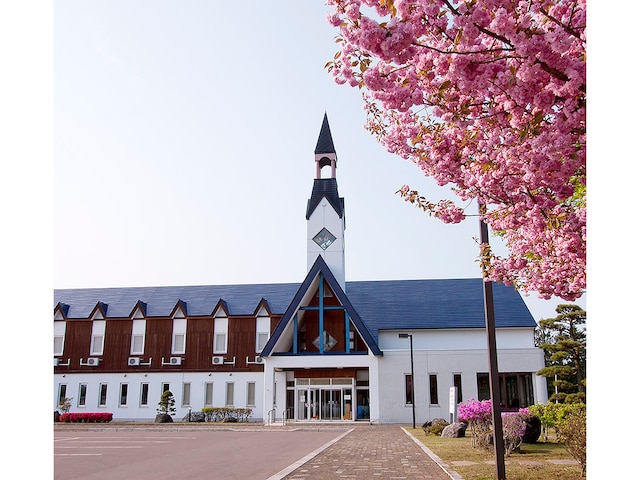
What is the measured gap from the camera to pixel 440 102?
5297 mm

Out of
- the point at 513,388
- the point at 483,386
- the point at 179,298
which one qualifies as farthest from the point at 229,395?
the point at 513,388

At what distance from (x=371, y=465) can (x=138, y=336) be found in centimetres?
3013

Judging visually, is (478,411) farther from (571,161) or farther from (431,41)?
(431,41)

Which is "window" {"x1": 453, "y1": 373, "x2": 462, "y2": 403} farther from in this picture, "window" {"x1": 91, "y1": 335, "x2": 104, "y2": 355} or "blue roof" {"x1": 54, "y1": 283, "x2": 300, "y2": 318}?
"window" {"x1": 91, "y1": 335, "x2": 104, "y2": 355}

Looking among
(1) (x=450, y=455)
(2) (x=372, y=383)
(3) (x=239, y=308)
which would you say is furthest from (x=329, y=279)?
(1) (x=450, y=455)

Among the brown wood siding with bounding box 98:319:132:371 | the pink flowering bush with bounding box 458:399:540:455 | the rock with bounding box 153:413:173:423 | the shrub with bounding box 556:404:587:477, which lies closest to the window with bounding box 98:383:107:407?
the brown wood siding with bounding box 98:319:132:371

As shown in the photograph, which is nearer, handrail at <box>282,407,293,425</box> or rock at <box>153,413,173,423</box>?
handrail at <box>282,407,293,425</box>

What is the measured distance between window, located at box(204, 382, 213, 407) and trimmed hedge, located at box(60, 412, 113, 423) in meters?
5.57

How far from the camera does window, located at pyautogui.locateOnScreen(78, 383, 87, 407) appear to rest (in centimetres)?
3638

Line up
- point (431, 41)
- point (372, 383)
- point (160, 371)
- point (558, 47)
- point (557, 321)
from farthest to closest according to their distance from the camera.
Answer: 1. point (160, 371)
2. point (372, 383)
3. point (557, 321)
4. point (431, 41)
5. point (558, 47)

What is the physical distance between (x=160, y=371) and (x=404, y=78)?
34397 millimetres

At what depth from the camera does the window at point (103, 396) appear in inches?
1426

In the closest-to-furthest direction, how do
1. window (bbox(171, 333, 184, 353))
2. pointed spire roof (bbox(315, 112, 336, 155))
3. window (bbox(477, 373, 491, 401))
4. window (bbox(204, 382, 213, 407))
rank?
window (bbox(477, 373, 491, 401)) < window (bbox(204, 382, 213, 407)) < window (bbox(171, 333, 184, 353)) < pointed spire roof (bbox(315, 112, 336, 155))

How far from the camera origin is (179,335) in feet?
122
